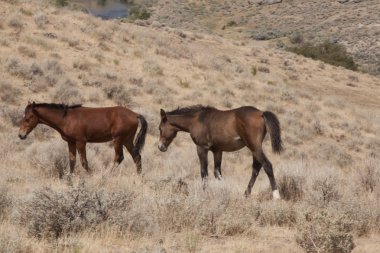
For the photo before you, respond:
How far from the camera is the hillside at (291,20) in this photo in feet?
206

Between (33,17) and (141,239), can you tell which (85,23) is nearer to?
(33,17)

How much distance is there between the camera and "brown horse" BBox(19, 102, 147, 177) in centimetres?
1146

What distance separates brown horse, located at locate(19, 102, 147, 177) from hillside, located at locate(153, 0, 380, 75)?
44658 mm

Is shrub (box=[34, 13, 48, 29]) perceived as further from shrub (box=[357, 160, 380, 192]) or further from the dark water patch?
the dark water patch

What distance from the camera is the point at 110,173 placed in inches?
428

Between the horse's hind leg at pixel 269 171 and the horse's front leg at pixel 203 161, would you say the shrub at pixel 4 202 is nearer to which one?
the horse's front leg at pixel 203 161

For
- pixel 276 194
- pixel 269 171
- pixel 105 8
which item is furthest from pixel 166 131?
pixel 105 8

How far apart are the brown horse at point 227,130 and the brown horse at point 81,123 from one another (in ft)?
3.09

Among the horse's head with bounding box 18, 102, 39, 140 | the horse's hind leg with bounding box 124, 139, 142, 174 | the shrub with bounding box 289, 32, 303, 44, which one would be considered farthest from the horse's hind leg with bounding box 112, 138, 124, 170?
the shrub with bounding box 289, 32, 303, 44

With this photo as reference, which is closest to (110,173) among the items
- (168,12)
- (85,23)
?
(85,23)

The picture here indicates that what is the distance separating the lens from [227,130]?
10984 millimetres

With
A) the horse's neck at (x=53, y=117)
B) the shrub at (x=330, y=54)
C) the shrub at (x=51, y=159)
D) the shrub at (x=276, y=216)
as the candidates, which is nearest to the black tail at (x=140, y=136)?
the shrub at (x=51, y=159)

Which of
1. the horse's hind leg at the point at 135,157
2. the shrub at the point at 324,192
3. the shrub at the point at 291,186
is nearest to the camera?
the shrub at the point at 324,192

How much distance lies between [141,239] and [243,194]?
3.48m
